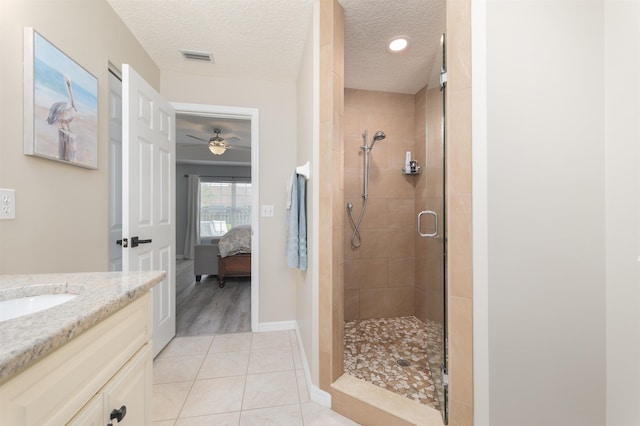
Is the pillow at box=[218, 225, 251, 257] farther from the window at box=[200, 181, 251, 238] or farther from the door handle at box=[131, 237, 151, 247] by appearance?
the window at box=[200, 181, 251, 238]

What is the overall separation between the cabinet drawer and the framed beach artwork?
1032mm

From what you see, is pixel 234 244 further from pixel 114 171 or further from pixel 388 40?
pixel 388 40

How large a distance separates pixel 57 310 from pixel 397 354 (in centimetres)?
202

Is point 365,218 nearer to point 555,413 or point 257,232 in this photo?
point 257,232

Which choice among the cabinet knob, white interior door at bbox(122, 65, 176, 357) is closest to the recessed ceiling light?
white interior door at bbox(122, 65, 176, 357)

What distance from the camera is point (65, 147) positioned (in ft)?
4.34

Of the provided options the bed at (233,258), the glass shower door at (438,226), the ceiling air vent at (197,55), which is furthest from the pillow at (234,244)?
the glass shower door at (438,226)

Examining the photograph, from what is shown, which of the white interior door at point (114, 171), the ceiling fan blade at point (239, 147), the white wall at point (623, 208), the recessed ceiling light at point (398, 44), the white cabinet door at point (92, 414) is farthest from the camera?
the ceiling fan blade at point (239, 147)

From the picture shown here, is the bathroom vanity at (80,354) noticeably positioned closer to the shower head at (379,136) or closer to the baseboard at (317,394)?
the baseboard at (317,394)

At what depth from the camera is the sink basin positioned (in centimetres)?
74

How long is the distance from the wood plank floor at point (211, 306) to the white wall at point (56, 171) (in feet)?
4.02

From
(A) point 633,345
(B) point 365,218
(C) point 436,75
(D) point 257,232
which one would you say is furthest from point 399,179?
(A) point 633,345

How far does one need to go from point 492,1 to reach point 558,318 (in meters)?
1.29

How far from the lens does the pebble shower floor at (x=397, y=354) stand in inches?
59.5
